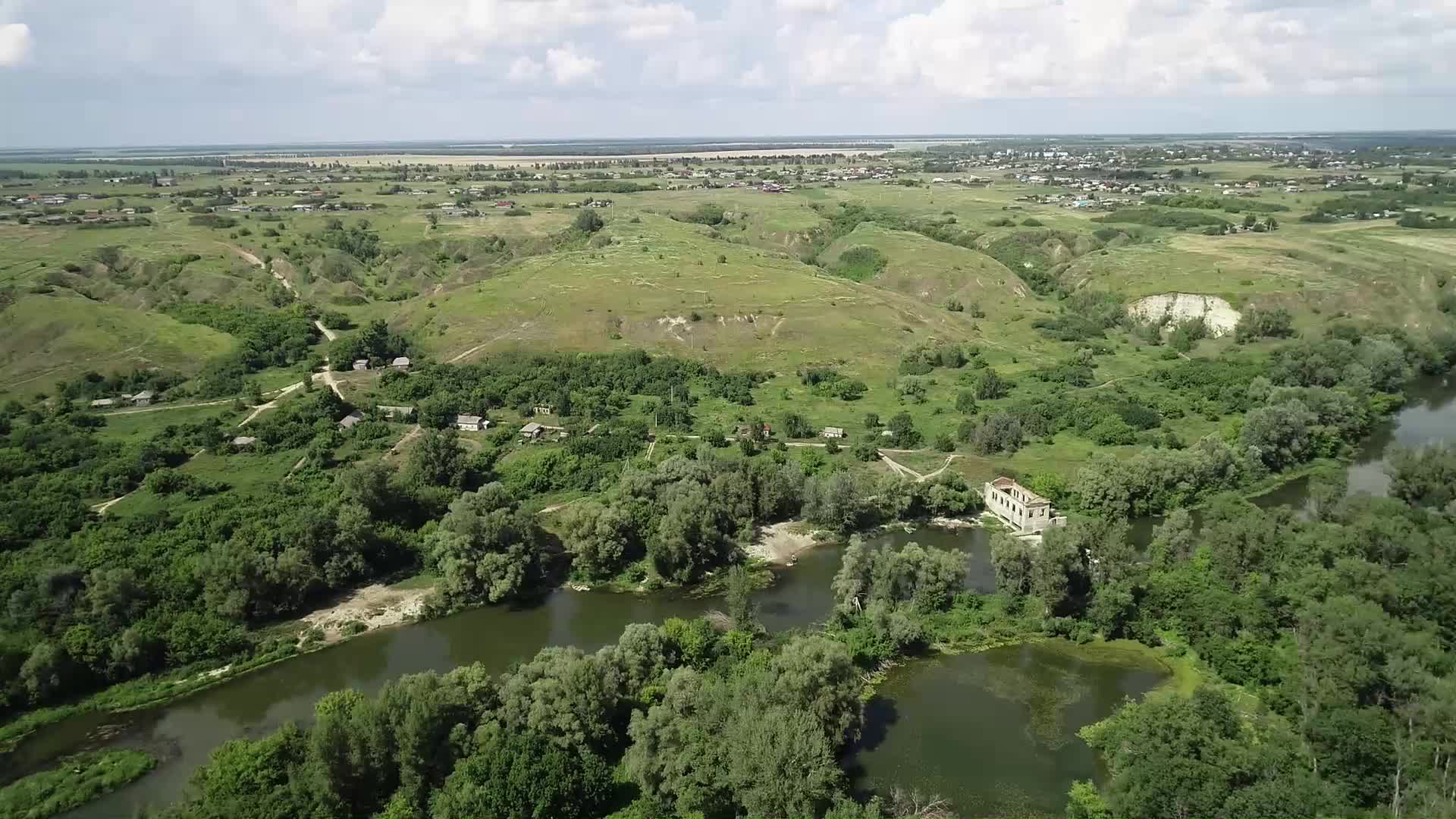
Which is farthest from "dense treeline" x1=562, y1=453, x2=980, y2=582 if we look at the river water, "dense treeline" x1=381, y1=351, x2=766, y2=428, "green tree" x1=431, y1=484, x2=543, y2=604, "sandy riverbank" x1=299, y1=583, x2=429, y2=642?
"dense treeline" x1=381, y1=351, x2=766, y2=428

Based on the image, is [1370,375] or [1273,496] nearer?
[1273,496]

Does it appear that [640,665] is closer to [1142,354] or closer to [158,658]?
[158,658]

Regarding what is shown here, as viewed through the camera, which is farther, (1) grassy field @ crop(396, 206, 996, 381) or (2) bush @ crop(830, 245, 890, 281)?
(2) bush @ crop(830, 245, 890, 281)

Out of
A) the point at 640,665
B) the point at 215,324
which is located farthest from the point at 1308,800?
the point at 215,324

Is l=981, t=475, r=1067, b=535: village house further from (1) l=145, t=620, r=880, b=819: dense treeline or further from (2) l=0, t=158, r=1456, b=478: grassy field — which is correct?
(1) l=145, t=620, r=880, b=819: dense treeline

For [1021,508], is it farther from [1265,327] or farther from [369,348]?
[369,348]

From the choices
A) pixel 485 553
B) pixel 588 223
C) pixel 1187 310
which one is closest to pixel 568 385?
pixel 485 553
